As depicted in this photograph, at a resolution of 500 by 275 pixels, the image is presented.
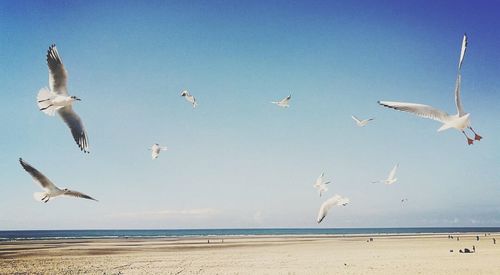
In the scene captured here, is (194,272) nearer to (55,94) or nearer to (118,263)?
(118,263)

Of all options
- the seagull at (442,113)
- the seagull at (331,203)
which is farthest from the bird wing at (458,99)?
the seagull at (331,203)

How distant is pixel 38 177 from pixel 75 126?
155 cm

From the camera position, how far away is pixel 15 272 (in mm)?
22375


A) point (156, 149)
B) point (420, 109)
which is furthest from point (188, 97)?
point (420, 109)

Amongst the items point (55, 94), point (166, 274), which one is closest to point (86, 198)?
point (55, 94)

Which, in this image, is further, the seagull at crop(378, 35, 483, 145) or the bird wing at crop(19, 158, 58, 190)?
the bird wing at crop(19, 158, 58, 190)

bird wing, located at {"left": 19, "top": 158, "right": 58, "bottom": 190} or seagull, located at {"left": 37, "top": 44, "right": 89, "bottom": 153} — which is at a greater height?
seagull, located at {"left": 37, "top": 44, "right": 89, "bottom": 153}

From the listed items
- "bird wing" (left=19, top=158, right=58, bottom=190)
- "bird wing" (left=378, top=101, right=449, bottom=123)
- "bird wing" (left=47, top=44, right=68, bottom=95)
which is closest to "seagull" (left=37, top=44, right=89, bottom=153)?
"bird wing" (left=47, top=44, right=68, bottom=95)

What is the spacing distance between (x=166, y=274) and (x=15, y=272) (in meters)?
8.95

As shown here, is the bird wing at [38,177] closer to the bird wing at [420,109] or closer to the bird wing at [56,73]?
the bird wing at [56,73]

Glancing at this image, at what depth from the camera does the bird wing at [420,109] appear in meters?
7.51

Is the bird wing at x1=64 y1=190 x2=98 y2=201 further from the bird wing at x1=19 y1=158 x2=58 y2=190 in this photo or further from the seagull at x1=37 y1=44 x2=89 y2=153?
the seagull at x1=37 y1=44 x2=89 y2=153

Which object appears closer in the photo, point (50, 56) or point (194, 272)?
point (50, 56)

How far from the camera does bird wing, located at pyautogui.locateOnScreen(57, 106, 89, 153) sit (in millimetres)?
10156
